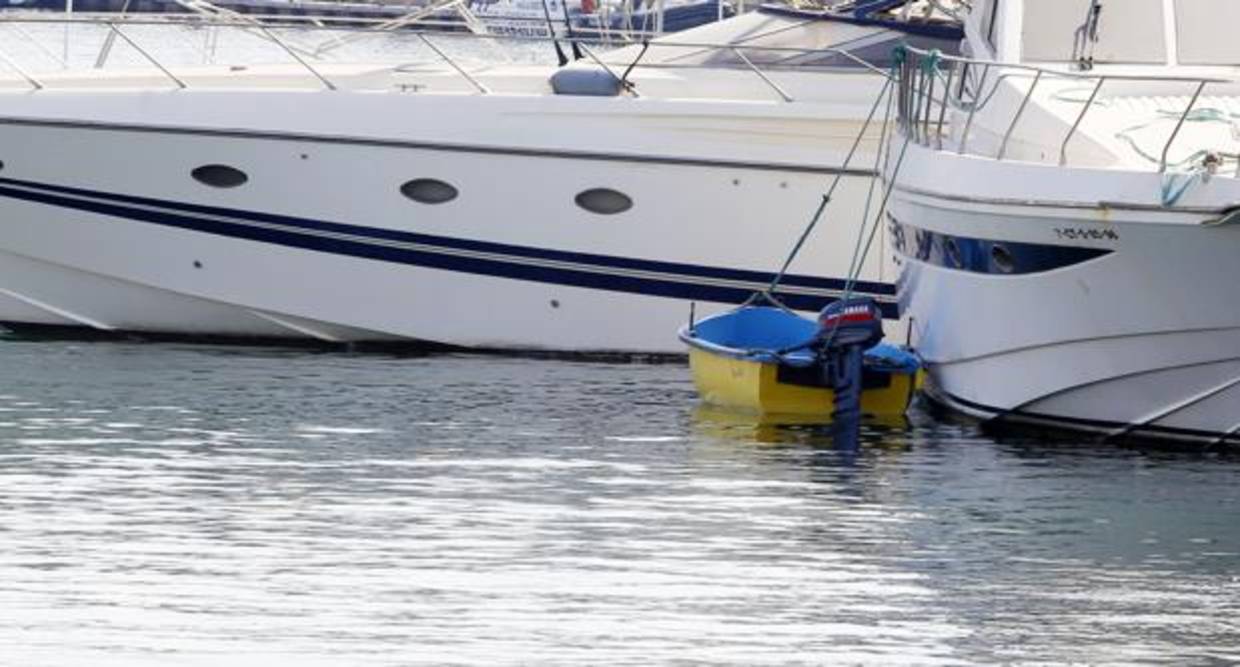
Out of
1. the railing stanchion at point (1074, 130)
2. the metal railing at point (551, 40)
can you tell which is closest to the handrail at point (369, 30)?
the metal railing at point (551, 40)

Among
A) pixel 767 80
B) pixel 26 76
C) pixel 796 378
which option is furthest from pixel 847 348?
pixel 26 76

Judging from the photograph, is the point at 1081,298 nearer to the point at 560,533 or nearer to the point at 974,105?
the point at 974,105

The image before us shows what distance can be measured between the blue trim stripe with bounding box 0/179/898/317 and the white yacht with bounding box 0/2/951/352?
0.7 inches

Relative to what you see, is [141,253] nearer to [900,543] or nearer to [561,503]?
[561,503]

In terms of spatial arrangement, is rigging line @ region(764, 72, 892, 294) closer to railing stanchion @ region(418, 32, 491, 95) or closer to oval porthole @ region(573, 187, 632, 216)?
oval porthole @ region(573, 187, 632, 216)

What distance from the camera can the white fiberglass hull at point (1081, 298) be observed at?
57.2 ft

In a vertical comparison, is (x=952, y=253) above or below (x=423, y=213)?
above

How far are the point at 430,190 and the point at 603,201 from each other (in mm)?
1239

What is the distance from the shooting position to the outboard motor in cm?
2009

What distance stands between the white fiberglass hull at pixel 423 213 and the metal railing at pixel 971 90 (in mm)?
1915

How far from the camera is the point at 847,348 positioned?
2017 centimetres

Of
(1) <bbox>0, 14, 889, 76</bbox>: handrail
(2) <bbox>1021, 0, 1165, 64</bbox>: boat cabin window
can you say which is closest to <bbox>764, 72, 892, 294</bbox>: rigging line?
(1) <bbox>0, 14, 889, 76</bbox>: handrail

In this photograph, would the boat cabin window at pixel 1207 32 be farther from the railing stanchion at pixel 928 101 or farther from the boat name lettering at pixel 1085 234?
the boat name lettering at pixel 1085 234

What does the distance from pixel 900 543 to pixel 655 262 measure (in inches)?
322
